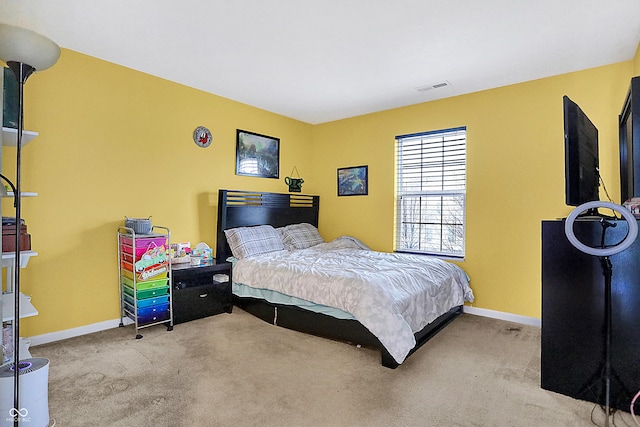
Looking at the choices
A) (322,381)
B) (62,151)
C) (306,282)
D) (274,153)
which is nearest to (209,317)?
(306,282)

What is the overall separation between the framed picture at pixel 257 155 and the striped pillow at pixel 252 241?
0.79 meters

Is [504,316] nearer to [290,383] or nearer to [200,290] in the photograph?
[290,383]

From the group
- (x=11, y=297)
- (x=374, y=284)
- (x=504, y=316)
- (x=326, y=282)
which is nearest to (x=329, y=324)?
(x=326, y=282)

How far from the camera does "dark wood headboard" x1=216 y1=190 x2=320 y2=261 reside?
3.97 m

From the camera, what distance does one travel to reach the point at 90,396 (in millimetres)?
2023

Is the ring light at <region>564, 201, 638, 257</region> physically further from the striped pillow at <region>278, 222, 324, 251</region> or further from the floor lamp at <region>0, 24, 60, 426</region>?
the striped pillow at <region>278, 222, 324, 251</region>

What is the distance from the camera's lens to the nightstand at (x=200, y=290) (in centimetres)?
326

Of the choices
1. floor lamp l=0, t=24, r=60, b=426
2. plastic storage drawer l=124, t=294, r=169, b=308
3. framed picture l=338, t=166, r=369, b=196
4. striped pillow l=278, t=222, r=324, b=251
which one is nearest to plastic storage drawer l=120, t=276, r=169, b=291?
plastic storage drawer l=124, t=294, r=169, b=308

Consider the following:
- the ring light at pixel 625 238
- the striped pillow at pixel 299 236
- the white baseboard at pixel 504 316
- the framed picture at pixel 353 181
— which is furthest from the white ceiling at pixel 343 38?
the white baseboard at pixel 504 316

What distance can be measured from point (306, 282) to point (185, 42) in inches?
88.1

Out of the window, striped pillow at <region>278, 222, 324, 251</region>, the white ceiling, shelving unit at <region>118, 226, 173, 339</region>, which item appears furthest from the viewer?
striped pillow at <region>278, 222, 324, 251</region>

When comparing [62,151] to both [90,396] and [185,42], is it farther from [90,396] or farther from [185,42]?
[90,396]

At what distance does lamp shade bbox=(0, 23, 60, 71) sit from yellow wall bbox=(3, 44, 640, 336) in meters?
1.35

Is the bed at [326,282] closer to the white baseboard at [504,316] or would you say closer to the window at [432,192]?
the white baseboard at [504,316]
